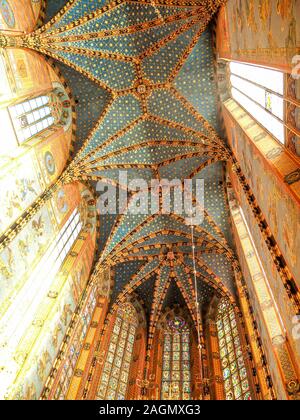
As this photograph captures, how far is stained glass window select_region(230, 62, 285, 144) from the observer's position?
8.26 m

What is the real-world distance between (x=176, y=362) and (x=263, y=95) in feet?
37.5

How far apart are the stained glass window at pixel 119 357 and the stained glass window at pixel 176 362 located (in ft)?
5.06

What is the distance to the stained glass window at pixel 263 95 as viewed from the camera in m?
8.26

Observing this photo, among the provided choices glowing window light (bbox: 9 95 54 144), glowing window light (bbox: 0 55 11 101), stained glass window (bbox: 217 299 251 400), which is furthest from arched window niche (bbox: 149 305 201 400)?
glowing window light (bbox: 0 55 11 101)

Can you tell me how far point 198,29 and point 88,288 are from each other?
10358 mm

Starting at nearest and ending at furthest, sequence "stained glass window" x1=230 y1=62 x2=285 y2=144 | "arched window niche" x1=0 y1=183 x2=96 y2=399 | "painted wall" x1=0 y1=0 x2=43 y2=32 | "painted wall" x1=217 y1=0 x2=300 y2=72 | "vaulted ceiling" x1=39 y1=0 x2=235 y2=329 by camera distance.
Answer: "painted wall" x1=217 y1=0 x2=300 y2=72, "stained glass window" x1=230 y1=62 x2=285 y2=144, "arched window niche" x1=0 y1=183 x2=96 y2=399, "painted wall" x1=0 y1=0 x2=43 y2=32, "vaulted ceiling" x1=39 y1=0 x2=235 y2=329

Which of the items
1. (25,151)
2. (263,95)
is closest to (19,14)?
(25,151)

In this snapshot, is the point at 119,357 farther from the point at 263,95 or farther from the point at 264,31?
the point at 264,31

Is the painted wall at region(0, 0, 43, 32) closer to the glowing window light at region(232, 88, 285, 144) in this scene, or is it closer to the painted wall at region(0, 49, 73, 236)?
the painted wall at region(0, 49, 73, 236)

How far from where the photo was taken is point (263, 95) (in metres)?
9.79

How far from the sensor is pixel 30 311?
35.9 feet

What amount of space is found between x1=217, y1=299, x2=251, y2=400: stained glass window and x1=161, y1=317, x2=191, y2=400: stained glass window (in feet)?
5.29

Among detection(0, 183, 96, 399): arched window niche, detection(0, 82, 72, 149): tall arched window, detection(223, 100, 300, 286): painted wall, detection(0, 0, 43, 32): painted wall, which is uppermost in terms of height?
detection(0, 0, 43, 32): painted wall
